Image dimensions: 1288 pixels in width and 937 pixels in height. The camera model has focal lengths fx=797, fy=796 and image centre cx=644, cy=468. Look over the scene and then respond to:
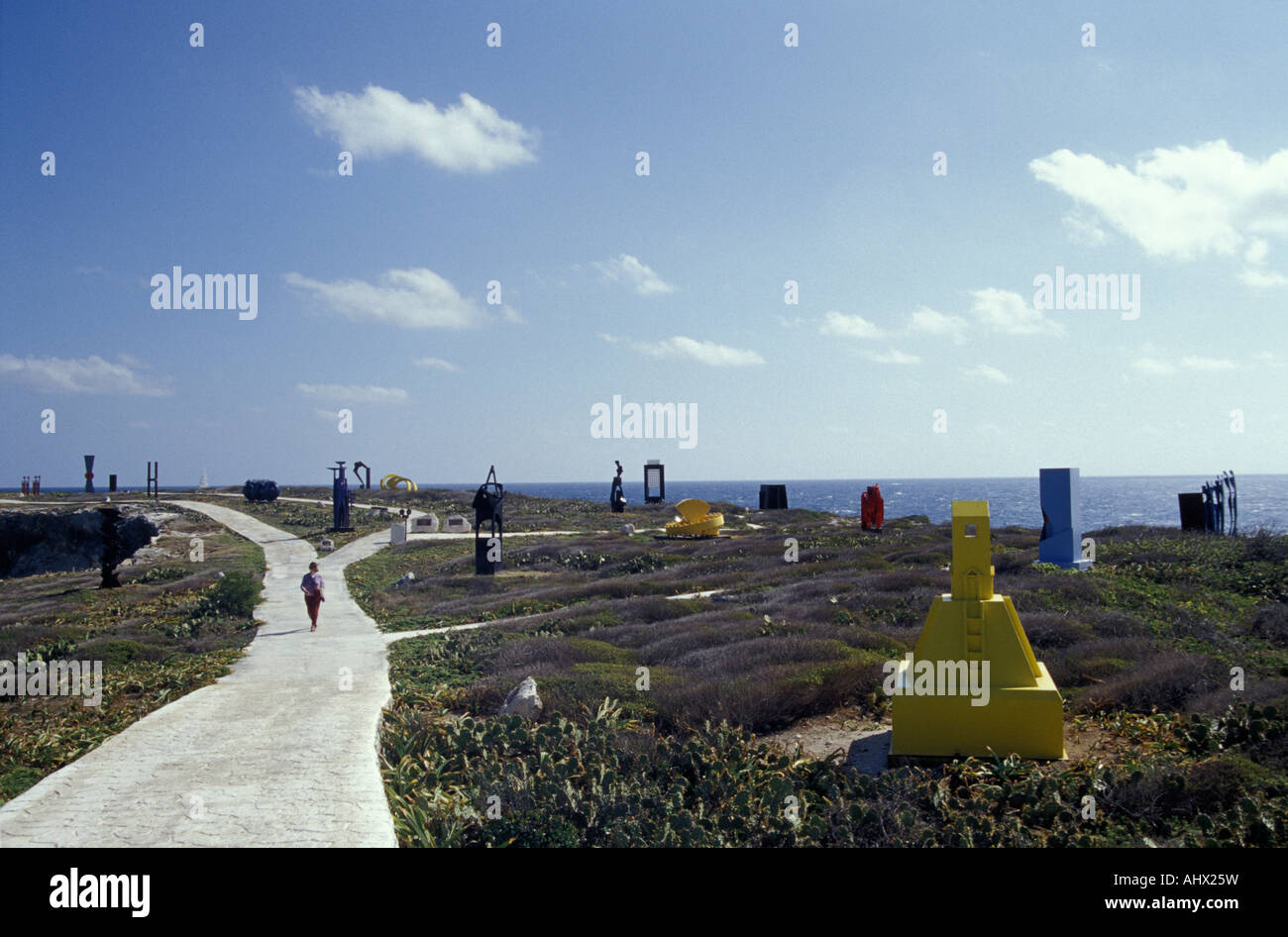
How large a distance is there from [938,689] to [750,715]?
233 cm

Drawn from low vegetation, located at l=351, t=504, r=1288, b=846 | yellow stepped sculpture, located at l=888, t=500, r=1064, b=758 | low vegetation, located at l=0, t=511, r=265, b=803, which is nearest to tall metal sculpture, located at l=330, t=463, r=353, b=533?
low vegetation, located at l=0, t=511, r=265, b=803

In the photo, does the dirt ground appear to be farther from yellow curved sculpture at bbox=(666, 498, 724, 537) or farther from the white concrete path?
yellow curved sculpture at bbox=(666, 498, 724, 537)

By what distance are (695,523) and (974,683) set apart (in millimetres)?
27231

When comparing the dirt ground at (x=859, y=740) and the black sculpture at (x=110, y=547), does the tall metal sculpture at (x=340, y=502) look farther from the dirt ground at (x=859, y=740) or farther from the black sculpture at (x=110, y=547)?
the dirt ground at (x=859, y=740)

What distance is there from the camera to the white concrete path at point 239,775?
5711 mm

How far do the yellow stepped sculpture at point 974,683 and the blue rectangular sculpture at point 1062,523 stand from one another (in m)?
13.3

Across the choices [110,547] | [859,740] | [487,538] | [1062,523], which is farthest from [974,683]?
[110,547]

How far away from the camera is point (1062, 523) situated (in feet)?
65.8

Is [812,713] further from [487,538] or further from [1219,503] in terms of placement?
[1219,503]

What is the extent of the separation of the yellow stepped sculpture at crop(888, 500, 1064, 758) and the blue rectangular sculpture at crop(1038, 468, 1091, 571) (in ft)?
43.7

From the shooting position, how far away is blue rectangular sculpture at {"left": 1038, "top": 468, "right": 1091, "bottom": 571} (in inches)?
783

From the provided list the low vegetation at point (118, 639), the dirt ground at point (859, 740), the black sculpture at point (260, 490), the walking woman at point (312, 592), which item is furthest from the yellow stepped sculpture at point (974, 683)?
the black sculpture at point (260, 490)

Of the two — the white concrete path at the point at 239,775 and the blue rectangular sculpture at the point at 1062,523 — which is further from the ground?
the blue rectangular sculpture at the point at 1062,523
